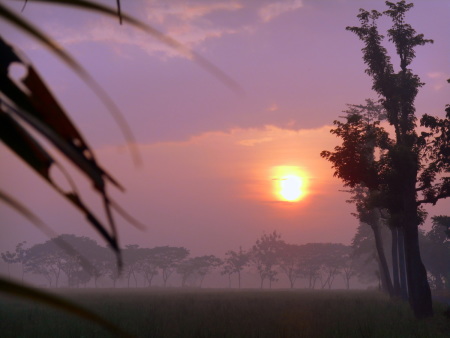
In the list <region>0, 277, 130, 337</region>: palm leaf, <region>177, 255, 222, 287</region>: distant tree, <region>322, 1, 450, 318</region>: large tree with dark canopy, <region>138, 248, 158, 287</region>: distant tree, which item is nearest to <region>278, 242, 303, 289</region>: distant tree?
<region>177, 255, 222, 287</region>: distant tree

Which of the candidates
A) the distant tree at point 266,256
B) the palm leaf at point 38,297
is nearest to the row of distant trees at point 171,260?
the distant tree at point 266,256

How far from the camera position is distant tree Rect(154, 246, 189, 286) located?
426 ft

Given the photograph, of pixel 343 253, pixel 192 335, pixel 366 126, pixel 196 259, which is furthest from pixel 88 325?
pixel 196 259

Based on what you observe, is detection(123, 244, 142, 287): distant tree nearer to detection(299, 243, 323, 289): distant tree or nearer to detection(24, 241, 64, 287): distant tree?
detection(24, 241, 64, 287): distant tree

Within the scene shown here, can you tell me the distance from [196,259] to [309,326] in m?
129

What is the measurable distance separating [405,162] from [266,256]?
401 feet

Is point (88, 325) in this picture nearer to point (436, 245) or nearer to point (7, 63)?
point (7, 63)

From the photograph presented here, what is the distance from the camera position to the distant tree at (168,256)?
130m

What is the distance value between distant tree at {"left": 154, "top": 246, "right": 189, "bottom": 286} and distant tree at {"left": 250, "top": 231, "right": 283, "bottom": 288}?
23.5 metres

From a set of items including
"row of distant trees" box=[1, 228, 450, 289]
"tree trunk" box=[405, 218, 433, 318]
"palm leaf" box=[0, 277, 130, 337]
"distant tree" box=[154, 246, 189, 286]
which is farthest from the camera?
"distant tree" box=[154, 246, 189, 286]

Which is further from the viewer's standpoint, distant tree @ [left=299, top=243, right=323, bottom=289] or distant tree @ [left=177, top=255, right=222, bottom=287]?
distant tree @ [left=177, top=255, right=222, bottom=287]

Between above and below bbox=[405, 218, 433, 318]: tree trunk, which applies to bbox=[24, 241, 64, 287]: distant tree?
above

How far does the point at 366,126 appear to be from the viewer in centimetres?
2355

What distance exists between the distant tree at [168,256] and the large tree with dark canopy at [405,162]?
111m
